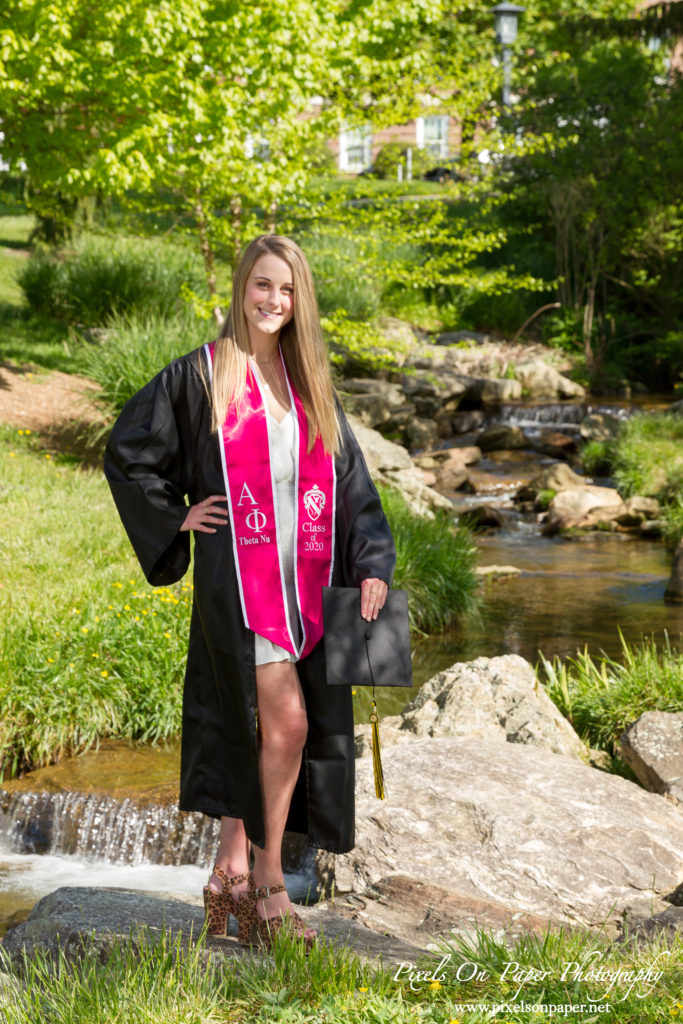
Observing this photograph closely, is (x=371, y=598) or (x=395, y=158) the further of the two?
(x=395, y=158)

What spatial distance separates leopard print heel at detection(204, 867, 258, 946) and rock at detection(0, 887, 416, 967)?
0.12ft

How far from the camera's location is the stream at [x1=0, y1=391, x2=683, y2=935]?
5.01 m

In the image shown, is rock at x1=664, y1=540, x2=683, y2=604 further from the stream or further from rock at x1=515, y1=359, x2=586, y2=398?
rock at x1=515, y1=359, x2=586, y2=398

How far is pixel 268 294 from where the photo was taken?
317cm

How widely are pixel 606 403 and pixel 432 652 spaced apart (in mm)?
9582

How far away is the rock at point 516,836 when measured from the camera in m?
3.96

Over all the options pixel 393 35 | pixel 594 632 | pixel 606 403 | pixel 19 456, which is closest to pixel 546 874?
pixel 594 632

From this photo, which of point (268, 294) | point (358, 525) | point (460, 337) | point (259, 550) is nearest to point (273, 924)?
point (259, 550)

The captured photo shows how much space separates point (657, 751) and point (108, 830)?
2539 millimetres

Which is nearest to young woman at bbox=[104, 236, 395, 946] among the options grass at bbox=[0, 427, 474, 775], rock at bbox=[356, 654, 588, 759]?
rock at bbox=[356, 654, 588, 759]

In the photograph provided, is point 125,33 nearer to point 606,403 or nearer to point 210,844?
point 210,844

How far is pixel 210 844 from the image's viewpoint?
199 inches

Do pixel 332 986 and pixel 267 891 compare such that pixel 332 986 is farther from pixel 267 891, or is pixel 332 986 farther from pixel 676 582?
pixel 676 582

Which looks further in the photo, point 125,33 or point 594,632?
point 125,33
